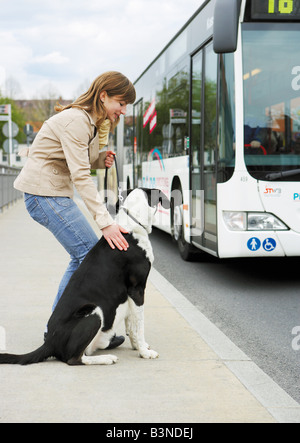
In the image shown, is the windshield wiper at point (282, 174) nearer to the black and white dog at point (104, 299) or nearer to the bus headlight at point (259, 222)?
the bus headlight at point (259, 222)

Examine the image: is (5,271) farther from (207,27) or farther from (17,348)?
(207,27)

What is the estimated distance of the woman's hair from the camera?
4.48m

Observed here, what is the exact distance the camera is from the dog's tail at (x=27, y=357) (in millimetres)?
4258

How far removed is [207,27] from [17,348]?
546 cm

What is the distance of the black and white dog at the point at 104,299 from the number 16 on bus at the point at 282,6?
3690mm

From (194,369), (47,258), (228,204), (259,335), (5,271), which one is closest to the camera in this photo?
(194,369)

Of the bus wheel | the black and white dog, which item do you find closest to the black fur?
the black and white dog

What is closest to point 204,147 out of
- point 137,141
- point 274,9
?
point 274,9

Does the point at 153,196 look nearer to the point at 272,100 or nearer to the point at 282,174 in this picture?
the point at 282,174

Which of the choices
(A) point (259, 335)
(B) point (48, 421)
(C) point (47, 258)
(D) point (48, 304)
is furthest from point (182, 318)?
(C) point (47, 258)

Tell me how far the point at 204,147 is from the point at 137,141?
7.25 metres

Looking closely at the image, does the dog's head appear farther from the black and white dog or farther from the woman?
the woman
